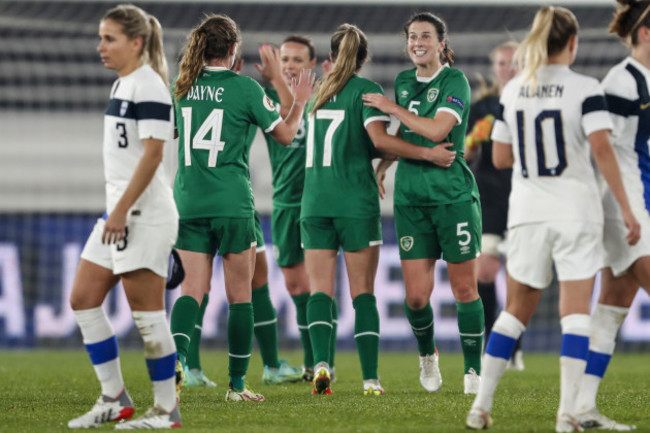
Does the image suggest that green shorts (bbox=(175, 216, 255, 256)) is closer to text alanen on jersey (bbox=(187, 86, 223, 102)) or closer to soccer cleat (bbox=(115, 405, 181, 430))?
text alanen on jersey (bbox=(187, 86, 223, 102))

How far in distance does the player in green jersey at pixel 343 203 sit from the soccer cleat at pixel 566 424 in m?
2.00

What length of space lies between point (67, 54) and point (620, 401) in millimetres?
10048

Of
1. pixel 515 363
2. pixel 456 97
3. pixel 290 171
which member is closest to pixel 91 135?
pixel 515 363

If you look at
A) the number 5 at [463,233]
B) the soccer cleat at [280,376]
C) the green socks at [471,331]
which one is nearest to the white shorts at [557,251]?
the number 5 at [463,233]

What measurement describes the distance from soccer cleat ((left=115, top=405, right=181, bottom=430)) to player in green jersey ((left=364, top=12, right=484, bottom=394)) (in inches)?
84.8

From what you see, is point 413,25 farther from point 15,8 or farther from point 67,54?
point 15,8

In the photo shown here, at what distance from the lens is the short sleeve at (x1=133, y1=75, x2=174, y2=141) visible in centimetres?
474

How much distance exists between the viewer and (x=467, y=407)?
18.8ft

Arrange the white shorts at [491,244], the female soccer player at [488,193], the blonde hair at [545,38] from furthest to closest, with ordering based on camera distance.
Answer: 1. the white shorts at [491,244]
2. the female soccer player at [488,193]
3. the blonde hair at [545,38]

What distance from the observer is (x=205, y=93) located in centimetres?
611

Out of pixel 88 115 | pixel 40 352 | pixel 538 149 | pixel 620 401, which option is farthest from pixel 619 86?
pixel 88 115

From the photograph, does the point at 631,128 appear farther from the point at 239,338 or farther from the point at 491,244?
the point at 491,244

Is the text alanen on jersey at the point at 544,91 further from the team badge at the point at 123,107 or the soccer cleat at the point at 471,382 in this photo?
the soccer cleat at the point at 471,382

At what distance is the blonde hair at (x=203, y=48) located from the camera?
614cm
